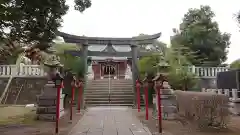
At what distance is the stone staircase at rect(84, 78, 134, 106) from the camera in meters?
15.0

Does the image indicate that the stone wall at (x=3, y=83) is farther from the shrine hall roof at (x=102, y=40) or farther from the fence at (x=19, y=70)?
the shrine hall roof at (x=102, y=40)

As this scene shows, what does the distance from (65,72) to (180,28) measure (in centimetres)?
1492

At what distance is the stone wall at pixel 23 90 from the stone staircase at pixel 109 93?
351 cm

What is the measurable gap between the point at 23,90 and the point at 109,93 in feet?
19.4

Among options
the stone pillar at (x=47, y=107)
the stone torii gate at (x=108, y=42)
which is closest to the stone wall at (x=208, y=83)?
the stone torii gate at (x=108, y=42)

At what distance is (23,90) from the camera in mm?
16297

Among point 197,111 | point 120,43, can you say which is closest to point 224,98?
point 197,111

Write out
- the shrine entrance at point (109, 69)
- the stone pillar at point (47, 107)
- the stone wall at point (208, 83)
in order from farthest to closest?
the shrine entrance at point (109, 69) < the stone wall at point (208, 83) < the stone pillar at point (47, 107)

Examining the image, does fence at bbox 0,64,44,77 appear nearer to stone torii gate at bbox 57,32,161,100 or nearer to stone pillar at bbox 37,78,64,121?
stone torii gate at bbox 57,32,161,100

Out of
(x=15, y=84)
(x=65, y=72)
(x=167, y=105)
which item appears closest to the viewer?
(x=167, y=105)

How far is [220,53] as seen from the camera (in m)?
22.8

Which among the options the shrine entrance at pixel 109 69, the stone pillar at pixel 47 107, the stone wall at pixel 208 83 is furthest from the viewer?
the shrine entrance at pixel 109 69

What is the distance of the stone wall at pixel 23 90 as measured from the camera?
15.9 meters

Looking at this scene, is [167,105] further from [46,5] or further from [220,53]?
[220,53]
